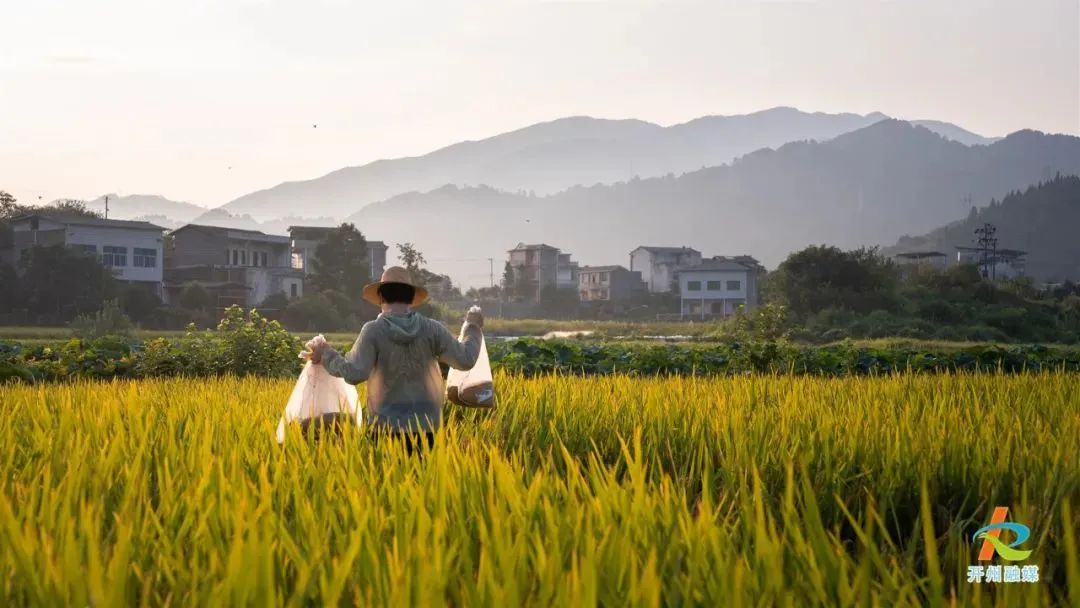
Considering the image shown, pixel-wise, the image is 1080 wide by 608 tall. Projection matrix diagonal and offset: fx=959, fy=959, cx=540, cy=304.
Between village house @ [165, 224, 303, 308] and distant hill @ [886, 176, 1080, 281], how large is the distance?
83946 millimetres

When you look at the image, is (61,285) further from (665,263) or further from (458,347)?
(665,263)

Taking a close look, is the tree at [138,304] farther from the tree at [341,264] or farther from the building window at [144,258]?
the tree at [341,264]

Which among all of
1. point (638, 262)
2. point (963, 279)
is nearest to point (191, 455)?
point (963, 279)

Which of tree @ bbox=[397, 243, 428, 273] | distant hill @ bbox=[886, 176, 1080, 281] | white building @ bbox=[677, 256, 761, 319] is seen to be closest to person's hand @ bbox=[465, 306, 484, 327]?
tree @ bbox=[397, 243, 428, 273]

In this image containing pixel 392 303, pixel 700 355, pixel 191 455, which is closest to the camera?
pixel 191 455

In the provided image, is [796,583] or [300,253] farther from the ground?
[300,253]

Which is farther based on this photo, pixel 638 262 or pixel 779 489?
pixel 638 262

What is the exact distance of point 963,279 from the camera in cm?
5075

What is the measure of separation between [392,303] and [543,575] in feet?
10.8

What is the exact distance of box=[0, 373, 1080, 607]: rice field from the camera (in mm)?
2178

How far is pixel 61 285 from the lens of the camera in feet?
127

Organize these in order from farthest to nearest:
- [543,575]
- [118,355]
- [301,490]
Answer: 1. [118,355]
2. [301,490]
3. [543,575]

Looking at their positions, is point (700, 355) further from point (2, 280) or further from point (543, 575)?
point (2, 280)

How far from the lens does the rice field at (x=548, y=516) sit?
2.18 metres
